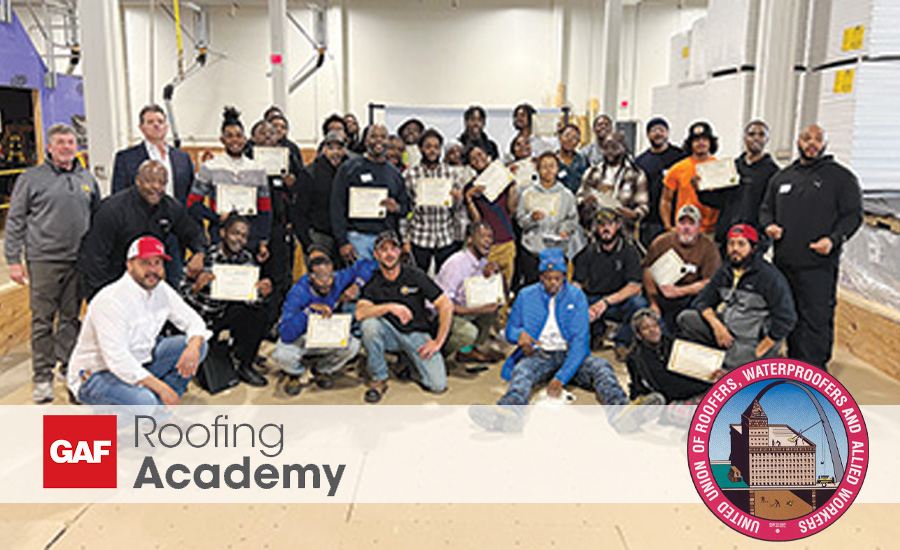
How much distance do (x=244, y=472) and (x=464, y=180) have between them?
2.79 m

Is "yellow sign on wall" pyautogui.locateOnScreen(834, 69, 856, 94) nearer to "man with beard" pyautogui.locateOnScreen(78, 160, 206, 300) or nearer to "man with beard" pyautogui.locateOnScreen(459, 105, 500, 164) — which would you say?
"man with beard" pyautogui.locateOnScreen(459, 105, 500, 164)

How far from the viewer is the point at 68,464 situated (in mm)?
3438

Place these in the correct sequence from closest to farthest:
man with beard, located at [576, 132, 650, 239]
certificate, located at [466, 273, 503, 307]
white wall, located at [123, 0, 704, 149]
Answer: certificate, located at [466, 273, 503, 307]
man with beard, located at [576, 132, 650, 239]
white wall, located at [123, 0, 704, 149]

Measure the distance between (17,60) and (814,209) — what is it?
33.8 feet

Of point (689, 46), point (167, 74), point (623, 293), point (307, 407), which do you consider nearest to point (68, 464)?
point (307, 407)

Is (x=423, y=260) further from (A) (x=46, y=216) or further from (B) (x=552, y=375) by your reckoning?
(A) (x=46, y=216)

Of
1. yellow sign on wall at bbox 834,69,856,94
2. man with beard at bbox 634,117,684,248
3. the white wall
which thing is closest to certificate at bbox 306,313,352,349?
man with beard at bbox 634,117,684,248

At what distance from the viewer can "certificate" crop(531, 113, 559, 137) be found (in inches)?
242

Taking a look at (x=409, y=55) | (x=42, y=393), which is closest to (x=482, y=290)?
(x=42, y=393)

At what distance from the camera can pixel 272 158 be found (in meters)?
5.21

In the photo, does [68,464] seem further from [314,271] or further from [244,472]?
[314,271]

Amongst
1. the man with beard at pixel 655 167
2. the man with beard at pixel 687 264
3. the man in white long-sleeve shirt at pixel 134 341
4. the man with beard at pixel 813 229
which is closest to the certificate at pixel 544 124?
the man with beard at pixel 655 167

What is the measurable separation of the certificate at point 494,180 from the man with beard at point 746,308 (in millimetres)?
1723

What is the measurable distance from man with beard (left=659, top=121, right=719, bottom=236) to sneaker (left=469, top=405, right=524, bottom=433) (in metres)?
2.35
